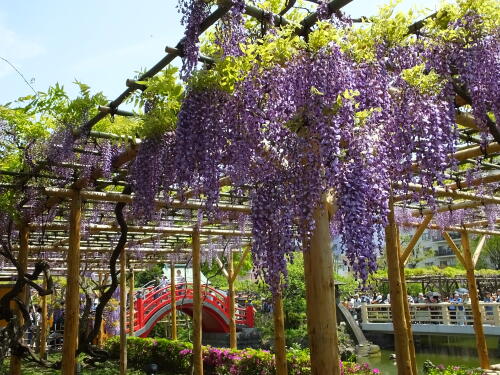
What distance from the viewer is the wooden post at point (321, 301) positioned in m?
2.75

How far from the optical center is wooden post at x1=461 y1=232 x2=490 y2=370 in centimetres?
870

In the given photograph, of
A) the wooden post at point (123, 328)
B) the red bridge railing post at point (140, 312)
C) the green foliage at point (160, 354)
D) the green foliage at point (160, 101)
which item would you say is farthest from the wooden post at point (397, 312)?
the red bridge railing post at point (140, 312)

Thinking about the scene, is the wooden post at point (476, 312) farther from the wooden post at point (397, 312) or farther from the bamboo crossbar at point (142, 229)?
the wooden post at point (397, 312)

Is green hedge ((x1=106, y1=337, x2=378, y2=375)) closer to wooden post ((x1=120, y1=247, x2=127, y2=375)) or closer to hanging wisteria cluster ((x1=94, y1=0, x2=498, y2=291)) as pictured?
wooden post ((x1=120, y1=247, x2=127, y2=375))

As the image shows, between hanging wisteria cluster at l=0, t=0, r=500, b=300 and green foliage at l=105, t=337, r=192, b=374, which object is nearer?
hanging wisteria cluster at l=0, t=0, r=500, b=300

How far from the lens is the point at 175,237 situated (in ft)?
37.2

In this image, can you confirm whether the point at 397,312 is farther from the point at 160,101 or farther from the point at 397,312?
the point at 160,101

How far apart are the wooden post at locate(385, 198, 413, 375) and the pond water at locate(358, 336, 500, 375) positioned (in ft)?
26.1

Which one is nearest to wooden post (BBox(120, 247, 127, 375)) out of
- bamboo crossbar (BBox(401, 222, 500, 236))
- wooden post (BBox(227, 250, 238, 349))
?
wooden post (BBox(227, 250, 238, 349))

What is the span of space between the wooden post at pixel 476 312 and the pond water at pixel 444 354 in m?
3.21

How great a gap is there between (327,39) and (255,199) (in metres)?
1.05

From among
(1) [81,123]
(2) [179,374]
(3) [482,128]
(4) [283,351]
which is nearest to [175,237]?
(2) [179,374]

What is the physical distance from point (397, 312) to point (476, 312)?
17.5 feet

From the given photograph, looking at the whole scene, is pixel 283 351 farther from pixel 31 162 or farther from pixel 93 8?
pixel 93 8
